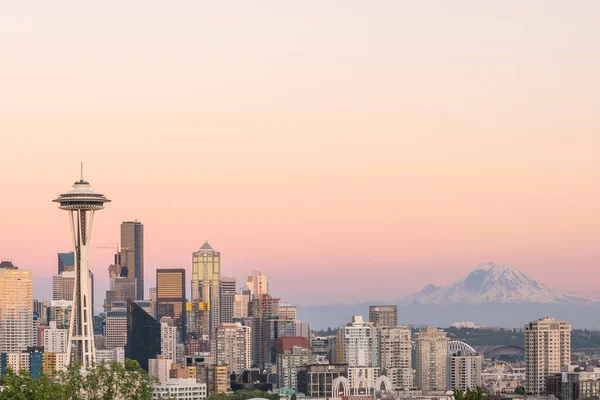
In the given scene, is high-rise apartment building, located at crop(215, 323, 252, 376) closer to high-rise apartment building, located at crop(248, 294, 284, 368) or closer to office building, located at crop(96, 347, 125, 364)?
high-rise apartment building, located at crop(248, 294, 284, 368)

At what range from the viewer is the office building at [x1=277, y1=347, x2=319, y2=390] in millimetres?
137500

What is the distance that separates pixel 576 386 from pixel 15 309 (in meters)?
88.4

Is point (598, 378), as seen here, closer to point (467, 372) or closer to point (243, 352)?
point (467, 372)

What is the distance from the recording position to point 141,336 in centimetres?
17362

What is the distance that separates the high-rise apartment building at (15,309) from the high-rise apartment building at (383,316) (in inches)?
1737

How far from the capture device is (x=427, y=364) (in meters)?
148

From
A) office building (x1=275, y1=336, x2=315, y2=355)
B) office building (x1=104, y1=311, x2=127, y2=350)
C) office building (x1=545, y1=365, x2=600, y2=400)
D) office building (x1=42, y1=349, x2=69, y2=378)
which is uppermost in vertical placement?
office building (x1=104, y1=311, x2=127, y2=350)

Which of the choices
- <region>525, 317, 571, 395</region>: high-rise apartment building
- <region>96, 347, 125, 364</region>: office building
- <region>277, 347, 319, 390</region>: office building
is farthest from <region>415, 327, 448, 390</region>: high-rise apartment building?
<region>96, 347, 125, 364</region>: office building

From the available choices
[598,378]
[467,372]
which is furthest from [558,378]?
[467,372]

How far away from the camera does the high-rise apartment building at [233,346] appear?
167 m

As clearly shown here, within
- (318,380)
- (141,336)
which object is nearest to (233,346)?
(141,336)

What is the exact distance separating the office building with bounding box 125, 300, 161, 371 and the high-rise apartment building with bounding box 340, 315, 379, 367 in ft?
82.5

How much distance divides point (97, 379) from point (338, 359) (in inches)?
4430

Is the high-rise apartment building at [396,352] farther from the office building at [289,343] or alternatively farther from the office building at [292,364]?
the office building at [289,343]
